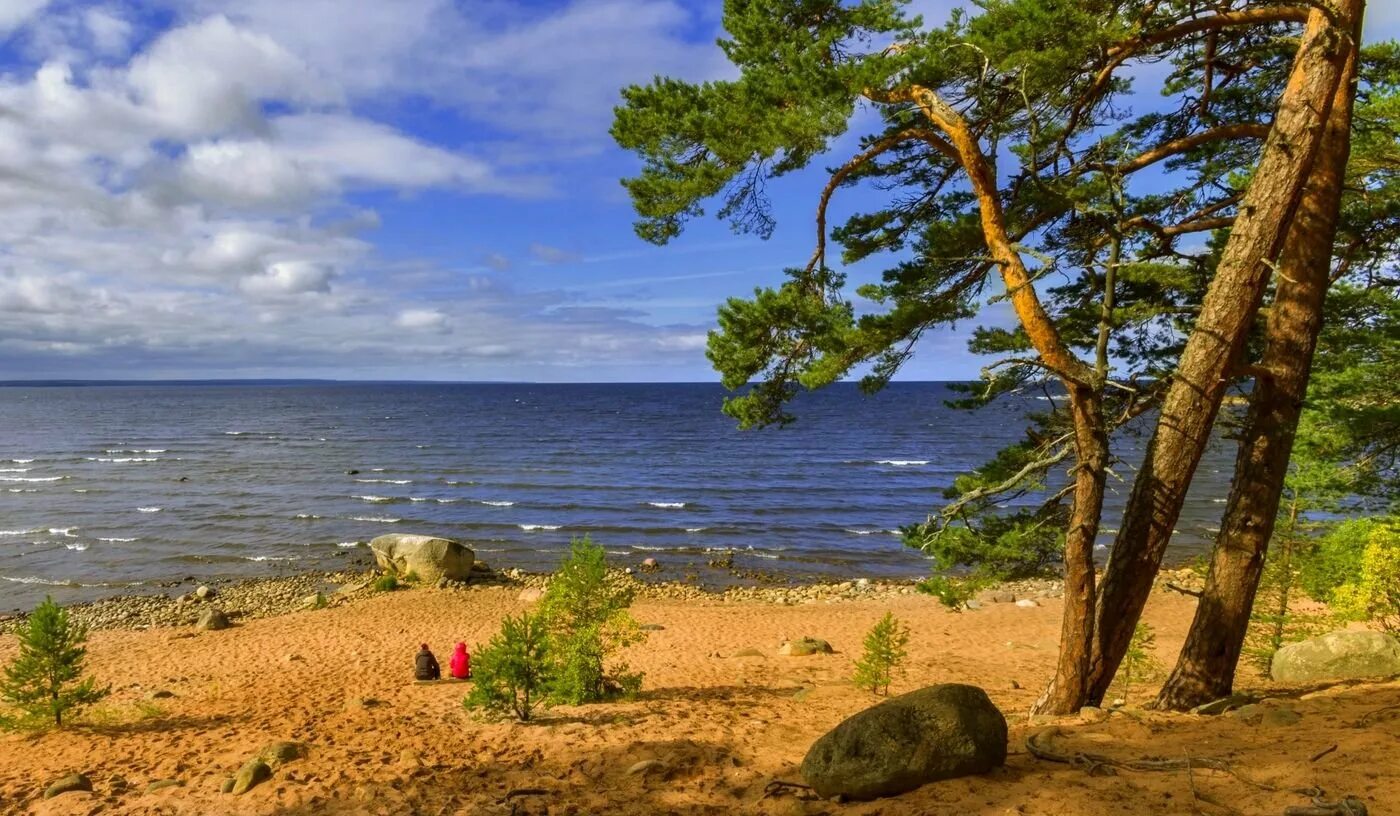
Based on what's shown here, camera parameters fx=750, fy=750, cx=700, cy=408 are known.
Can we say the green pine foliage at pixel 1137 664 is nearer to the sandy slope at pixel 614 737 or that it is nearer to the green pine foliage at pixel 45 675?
the sandy slope at pixel 614 737

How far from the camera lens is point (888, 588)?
79.0 feet

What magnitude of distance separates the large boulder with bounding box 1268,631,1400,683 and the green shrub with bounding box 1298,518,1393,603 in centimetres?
58

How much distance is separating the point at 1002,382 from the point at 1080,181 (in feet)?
8.07

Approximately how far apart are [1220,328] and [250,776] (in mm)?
10841

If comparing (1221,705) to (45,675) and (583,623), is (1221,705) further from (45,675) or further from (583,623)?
(45,675)

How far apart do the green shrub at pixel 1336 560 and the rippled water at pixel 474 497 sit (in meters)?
3.86

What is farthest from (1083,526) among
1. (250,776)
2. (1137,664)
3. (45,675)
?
(45,675)

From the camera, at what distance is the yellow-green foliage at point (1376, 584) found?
30.3ft

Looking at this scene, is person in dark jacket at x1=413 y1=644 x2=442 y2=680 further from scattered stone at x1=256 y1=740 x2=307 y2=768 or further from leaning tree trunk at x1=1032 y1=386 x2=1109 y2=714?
leaning tree trunk at x1=1032 y1=386 x2=1109 y2=714

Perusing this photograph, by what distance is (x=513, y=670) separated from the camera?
32.3 ft

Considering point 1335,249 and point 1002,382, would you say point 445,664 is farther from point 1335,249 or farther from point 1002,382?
point 1335,249

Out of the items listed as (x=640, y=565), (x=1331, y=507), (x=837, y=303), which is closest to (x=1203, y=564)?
(x=1331, y=507)

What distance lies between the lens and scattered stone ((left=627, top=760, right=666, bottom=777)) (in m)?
7.65

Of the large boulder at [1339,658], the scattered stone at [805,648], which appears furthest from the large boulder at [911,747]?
the scattered stone at [805,648]
